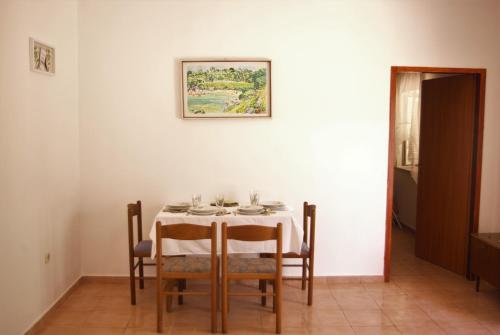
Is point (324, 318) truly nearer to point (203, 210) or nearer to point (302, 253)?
point (302, 253)

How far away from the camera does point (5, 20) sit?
2.76 m

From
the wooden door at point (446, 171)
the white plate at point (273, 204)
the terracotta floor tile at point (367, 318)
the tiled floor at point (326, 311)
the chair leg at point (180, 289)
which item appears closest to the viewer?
the tiled floor at point (326, 311)

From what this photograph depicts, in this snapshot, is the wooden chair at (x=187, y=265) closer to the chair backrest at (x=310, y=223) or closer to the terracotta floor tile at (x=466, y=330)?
the chair backrest at (x=310, y=223)

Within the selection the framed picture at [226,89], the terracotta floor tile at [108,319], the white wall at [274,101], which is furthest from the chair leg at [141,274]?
the framed picture at [226,89]

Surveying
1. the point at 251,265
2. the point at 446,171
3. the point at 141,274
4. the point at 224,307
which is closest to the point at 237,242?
the point at 251,265

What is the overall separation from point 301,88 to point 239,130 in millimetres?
698

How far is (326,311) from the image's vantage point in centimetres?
350

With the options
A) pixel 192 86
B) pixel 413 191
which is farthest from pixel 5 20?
pixel 413 191

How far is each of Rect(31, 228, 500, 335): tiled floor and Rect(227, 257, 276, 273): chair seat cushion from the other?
448 millimetres

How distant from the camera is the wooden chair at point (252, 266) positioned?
2.98 metres

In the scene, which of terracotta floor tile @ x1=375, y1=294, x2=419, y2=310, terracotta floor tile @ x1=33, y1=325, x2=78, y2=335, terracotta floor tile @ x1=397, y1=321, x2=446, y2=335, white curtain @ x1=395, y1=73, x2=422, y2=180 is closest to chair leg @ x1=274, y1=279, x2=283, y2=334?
terracotta floor tile @ x1=397, y1=321, x2=446, y2=335

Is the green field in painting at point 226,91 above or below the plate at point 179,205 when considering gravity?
above

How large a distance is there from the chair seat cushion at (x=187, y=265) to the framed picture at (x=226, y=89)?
139 centimetres

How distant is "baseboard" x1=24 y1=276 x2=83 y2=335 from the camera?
3.07m
